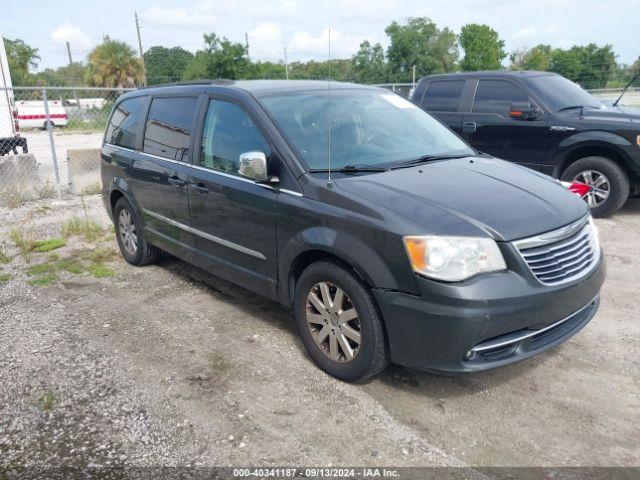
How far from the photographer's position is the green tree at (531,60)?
5797 cm

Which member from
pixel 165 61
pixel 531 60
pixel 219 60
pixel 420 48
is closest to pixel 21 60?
pixel 165 61

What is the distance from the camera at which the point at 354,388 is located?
3.37m

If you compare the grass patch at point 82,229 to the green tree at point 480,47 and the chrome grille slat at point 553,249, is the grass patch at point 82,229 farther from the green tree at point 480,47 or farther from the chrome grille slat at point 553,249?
the green tree at point 480,47

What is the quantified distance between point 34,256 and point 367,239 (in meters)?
4.88

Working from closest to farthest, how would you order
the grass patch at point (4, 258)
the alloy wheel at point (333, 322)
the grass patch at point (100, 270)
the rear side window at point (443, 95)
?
the alloy wheel at point (333, 322), the grass patch at point (100, 270), the grass patch at point (4, 258), the rear side window at point (443, 95)

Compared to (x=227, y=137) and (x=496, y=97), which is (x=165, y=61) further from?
(x=227, y=137)

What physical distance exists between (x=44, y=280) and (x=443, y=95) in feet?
19.8

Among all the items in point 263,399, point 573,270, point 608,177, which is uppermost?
point 573,270

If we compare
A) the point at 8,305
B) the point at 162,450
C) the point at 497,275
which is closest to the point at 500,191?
the point at 497,275

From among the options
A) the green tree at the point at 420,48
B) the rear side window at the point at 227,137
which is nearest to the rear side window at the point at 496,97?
the rear side window at the point at 227,137

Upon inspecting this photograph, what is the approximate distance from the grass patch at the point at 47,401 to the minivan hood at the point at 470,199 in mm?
2154

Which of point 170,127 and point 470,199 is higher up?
point 170,127

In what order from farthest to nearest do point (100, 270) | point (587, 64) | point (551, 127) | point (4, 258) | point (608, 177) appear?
point (587, 64) → point (551, 127) → point (608, 177) → point (4, 258) → point (100, 270)

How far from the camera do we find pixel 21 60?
182 feet
